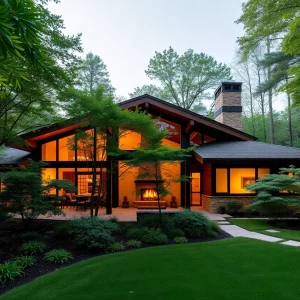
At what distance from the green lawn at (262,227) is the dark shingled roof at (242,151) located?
8.78 feet

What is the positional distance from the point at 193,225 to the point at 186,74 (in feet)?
64.2

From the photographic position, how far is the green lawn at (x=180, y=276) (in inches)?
148

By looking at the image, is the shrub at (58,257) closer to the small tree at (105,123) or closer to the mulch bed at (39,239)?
the mulch bed at (39,239)

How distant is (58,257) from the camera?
18.0 ft

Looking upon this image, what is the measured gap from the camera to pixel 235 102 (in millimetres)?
15461

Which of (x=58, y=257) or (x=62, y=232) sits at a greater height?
(x=62, y=232)

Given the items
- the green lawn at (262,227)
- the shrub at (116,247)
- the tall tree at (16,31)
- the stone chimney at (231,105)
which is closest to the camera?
the tall tree at (16,31)

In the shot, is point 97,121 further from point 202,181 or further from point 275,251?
point 202,181

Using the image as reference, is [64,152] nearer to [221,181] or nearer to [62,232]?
[62,232]

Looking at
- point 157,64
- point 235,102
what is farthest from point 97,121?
point 157,64

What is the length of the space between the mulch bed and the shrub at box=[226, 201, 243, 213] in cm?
351

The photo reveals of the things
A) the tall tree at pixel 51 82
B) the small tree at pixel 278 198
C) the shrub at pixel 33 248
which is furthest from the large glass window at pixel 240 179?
the shrub at pixel 33 248

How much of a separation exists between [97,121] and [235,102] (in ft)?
34.1

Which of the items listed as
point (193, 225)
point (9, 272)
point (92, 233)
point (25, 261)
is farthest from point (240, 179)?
point (9, 272)
